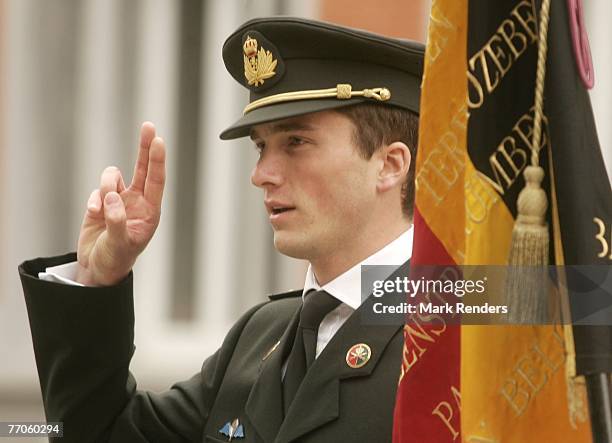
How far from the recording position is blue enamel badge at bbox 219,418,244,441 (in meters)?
3.34

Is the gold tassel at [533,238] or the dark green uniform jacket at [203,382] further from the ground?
the gold tassel at [533,238]

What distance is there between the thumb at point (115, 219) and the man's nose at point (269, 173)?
0.35 meters

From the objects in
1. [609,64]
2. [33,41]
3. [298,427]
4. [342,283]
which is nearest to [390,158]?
[342,283]

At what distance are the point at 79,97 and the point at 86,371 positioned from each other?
5.09m

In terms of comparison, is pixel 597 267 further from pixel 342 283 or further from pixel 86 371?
pixel 86 371

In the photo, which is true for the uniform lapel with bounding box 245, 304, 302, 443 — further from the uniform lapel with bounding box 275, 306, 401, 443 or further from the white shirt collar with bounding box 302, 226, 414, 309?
the white shirt collar with bounding box 302, 226, 414, 309

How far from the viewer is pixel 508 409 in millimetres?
2355

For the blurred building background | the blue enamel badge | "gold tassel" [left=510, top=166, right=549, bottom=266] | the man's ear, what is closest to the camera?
"gold tassel" [left=510, top=166, right=549, bottom=266]

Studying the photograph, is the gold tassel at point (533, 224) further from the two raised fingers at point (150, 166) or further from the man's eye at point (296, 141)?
the two raised fingers at point (150, 166)

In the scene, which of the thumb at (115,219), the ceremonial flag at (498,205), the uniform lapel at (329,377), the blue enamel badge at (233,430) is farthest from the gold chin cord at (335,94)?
the ceremonial flag at (498,205)

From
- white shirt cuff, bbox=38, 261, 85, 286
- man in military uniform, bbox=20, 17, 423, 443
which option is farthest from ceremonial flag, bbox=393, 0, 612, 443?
white shirt cuff, bbox=38, 261, 85, 286

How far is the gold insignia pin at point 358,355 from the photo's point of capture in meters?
3.16

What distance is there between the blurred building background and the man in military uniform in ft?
15.4

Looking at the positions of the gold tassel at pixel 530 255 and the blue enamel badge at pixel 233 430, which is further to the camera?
the blue enamel badge at pixel 233 430
